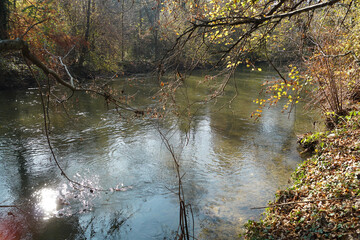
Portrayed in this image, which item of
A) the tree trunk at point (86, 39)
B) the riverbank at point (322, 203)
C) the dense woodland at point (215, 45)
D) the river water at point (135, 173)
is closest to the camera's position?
the riverbank at point (322, 203)

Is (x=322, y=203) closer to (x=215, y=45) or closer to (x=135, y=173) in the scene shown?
(x=135, y=173)

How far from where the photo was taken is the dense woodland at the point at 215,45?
423 cm

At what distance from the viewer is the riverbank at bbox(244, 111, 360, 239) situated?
3.98 meters

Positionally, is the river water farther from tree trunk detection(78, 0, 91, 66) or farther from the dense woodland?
tree trunk detection(78, 0, 91, 66)

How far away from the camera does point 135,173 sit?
314 inches

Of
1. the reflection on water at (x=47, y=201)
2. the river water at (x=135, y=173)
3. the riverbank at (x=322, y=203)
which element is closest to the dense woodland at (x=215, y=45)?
the riverbank at (x=322, y=203)

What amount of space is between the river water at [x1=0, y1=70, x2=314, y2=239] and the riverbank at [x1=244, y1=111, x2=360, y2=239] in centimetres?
85

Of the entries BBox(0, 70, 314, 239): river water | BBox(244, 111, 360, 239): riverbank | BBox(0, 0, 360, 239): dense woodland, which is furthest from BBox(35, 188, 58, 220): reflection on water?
BBox(244, 111, 360, 239): riverbank

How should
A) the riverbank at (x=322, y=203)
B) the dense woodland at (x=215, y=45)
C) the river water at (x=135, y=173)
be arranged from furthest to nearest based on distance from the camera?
the river water at (x=135, y=173), the dense woodland at (x=215, y=45), the riverbank at (x=322, y=203)

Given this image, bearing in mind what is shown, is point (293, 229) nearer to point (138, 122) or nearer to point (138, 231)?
point (138, 231)

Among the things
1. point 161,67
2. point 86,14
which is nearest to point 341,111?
point 161,67

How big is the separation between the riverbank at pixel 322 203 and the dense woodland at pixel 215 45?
0.03 m

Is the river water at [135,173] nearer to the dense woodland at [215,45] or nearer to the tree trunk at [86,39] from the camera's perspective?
the dense woodland at [215,45]

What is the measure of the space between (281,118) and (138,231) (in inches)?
398
